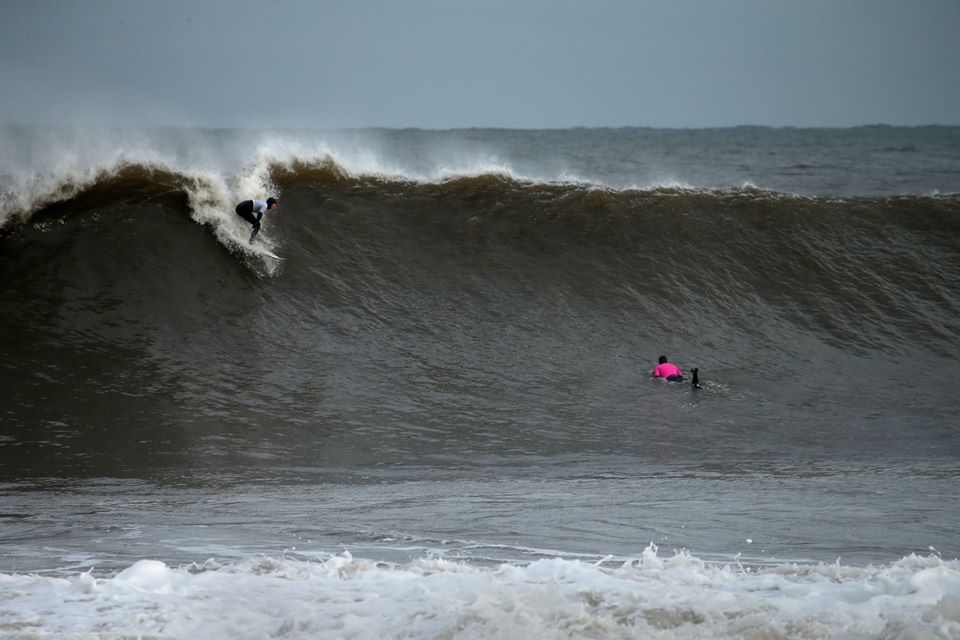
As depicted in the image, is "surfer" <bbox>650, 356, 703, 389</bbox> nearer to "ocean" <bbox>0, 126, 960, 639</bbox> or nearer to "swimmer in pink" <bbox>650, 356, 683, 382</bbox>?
"swimmer in pink" <bbox>650, 356, 683, 382</bbox>

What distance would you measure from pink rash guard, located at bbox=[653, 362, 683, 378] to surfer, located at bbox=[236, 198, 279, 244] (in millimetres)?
5843

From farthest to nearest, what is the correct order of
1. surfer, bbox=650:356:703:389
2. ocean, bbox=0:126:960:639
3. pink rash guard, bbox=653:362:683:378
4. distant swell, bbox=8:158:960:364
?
distant swell, bbox=8:158:960:364 < pink rash guard, bbox=653:362:683:378 < surfer, bbox=650:356:703:389 < ocean, bbox=0:126:960:639

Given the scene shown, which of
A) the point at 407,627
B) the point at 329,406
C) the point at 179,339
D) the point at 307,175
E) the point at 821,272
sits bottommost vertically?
the point at 407,627

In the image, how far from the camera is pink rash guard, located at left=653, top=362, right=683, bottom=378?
1076 centimetres

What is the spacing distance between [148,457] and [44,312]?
390 centimetres

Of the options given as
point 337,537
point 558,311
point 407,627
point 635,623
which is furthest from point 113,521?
point 558,311

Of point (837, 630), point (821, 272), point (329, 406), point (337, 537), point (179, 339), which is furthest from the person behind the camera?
point (821, 272)

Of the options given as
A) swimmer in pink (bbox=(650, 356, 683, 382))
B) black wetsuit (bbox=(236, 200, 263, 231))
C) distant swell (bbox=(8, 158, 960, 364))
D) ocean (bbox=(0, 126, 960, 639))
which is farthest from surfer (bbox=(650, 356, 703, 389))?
black wetsuit (bbox=(236, 200, 263, 231))

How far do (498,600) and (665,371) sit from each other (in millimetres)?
7097

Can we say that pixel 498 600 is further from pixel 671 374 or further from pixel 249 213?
pixel 249 213

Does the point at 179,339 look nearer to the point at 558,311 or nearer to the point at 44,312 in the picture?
the point at 44,312

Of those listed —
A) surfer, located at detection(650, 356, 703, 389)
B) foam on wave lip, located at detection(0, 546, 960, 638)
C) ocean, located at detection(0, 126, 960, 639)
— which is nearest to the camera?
foam on wave lip, located at detection(0, 546, 960, 638)

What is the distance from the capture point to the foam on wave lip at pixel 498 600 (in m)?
3.82

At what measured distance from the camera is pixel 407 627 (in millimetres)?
3928
